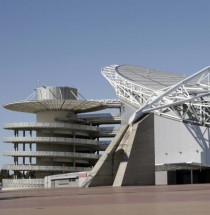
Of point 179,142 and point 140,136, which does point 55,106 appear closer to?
point 140,136

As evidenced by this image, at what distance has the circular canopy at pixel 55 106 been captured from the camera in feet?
316

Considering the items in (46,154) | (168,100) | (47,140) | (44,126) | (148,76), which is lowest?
(46,154)

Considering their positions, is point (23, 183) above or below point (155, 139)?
below

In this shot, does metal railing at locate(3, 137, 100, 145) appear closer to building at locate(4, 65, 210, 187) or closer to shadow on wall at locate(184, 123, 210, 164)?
building at locate(4, 65, 210, 187)

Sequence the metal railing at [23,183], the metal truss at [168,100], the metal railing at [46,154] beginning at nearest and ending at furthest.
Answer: the metal truss at [168,100] → the metal railing at [23,183] → the metal railing at [46,154]

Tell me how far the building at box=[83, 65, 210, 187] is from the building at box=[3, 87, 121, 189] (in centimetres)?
2511

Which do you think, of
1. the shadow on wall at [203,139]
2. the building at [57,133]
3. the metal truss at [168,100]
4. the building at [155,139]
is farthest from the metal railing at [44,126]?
the shadow on wall at [203,139]

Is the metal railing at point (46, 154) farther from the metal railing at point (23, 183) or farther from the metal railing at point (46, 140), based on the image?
the metal railing at point (23, 183)

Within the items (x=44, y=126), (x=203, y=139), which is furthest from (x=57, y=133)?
(x=203, y=139)

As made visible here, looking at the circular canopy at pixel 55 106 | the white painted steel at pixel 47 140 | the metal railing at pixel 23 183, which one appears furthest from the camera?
the white painted steel at pixel 47 140

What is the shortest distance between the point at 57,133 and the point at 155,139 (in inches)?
1324

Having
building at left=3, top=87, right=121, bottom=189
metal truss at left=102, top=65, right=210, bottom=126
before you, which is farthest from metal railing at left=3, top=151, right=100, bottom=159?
metal truss at left=102, top=65, right=210, bottom=126

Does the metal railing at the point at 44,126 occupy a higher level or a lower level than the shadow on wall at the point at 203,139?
higher

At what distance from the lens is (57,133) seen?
10231cm
